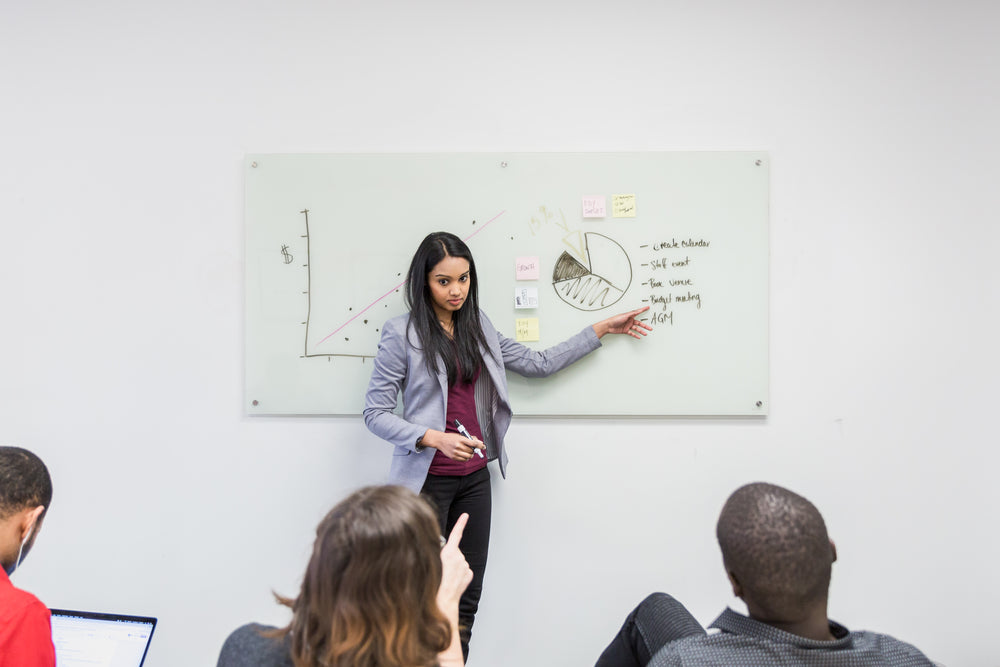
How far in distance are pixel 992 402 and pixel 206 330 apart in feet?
9.40

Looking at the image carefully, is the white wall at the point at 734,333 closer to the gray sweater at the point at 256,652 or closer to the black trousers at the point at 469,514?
the black trousers at the point at 469,514

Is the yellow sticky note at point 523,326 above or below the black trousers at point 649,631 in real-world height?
above

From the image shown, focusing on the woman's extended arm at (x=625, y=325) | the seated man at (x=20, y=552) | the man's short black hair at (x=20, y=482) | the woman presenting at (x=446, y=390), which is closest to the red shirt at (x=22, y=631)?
the seated man at (x=20, y=552)

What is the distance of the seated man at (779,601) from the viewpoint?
88 centimetres

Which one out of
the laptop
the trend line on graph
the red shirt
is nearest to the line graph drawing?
the trend line on graph

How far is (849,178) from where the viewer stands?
216cm

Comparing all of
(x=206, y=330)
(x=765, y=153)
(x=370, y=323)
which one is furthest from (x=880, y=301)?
(x=206, y=330)

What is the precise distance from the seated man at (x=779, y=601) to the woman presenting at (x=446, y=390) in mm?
1058

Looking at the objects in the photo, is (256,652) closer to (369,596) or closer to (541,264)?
(369,596)

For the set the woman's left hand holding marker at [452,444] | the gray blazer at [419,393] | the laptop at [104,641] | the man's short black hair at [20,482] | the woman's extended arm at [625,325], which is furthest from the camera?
the woman's extended arm at [625,325]

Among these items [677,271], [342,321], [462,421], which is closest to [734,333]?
[677,271]

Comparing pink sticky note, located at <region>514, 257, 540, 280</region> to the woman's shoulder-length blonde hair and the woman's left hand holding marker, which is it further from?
the woman's shoulder-length blonde hair

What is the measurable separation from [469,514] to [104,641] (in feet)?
3.35

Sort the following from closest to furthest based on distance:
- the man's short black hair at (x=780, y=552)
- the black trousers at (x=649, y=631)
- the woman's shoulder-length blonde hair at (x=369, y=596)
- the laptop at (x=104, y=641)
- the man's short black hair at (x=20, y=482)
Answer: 1. the woman's shoulder-length blonde hair at (x=369, y=596)
2. the man's short black hair at (x=780, y=552)
3. the man's short black hair at (x=20, y=482)
4. the black trousers at (x=649, y=631)
5. the laptop at (x=104, y=641)
